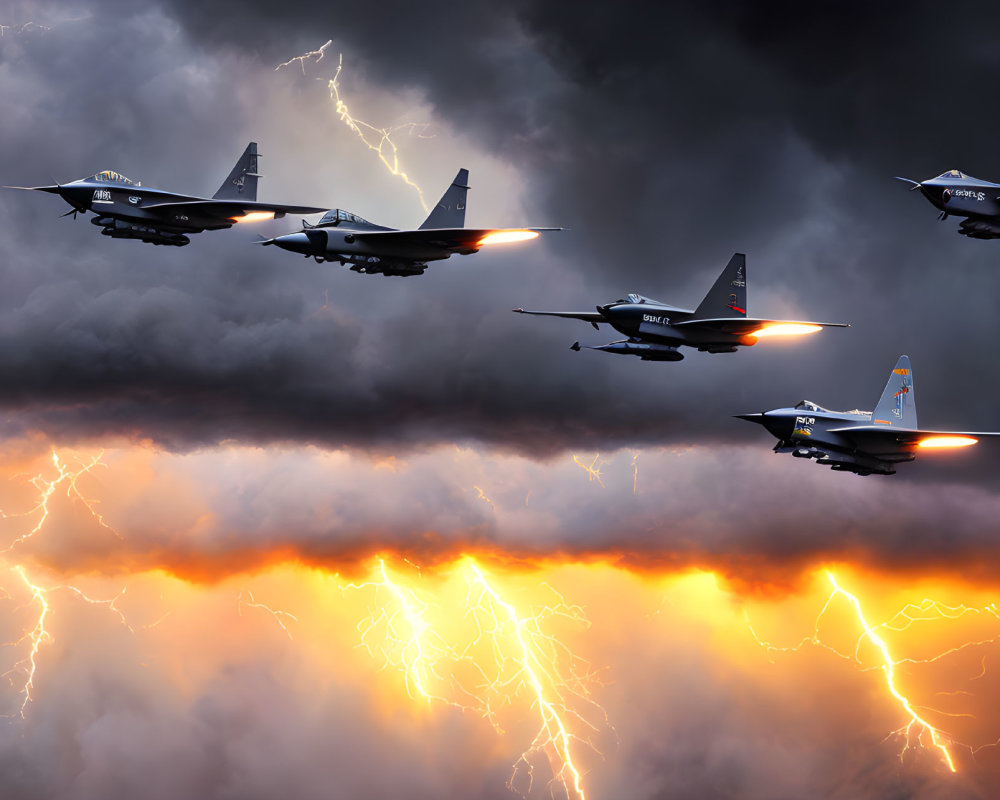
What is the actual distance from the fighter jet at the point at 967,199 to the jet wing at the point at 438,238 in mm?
41472

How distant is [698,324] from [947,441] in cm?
3240

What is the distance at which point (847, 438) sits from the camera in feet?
364

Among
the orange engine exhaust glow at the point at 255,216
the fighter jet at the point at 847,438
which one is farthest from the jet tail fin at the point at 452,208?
the fighter jet at the point at 847,438

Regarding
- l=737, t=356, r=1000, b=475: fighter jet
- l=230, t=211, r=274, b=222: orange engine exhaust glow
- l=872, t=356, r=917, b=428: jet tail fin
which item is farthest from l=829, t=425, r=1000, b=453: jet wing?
l=230, t=211, r=274, b=222: orange engine exhaust glow

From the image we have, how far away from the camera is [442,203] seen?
331 ft

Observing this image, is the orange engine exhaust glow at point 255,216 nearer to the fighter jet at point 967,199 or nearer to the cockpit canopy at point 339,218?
the cockpit canopy at point 339,218

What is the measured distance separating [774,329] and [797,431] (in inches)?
505

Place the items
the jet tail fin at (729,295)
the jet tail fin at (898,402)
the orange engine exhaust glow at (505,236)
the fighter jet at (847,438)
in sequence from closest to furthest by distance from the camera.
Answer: the orange engine exhaust glow at (505,236), the jet tail fin at (729,295), the fighter jet at (847,438), the jet tail fin at (898,402)

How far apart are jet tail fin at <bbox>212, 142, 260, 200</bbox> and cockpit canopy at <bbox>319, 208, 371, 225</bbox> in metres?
11.4

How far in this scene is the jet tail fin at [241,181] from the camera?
341 feet

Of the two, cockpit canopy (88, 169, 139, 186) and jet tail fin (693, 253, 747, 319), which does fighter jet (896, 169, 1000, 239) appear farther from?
cockpit canopy (88, 169, 139, 186)

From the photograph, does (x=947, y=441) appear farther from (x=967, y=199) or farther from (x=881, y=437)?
(x=967, y=199)

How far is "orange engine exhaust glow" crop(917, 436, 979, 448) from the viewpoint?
10863cm

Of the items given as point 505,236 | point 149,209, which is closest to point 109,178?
point 149,209
